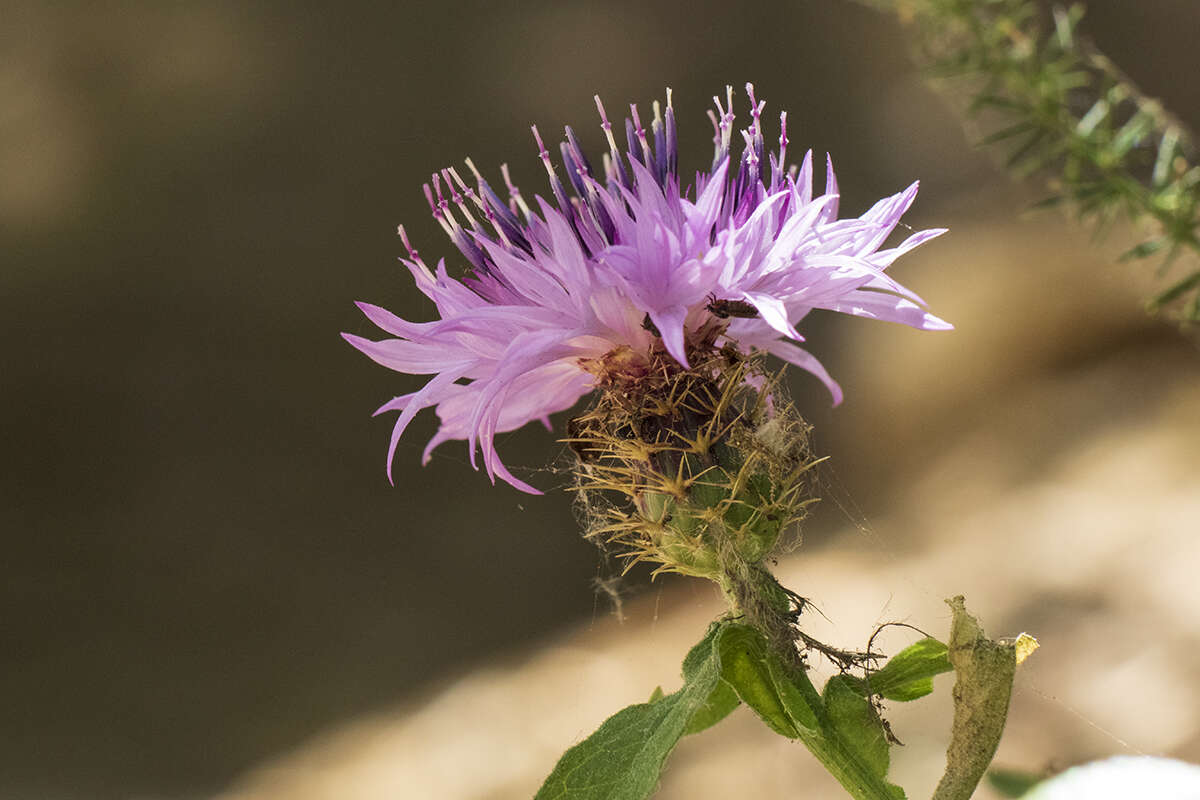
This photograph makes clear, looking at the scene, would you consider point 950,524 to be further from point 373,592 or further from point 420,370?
point 420,370

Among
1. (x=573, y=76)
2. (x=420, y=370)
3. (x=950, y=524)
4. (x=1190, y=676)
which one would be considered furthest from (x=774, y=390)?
(x=573, y=76)

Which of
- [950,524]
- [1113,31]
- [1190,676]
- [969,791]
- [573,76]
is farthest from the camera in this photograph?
[573,76]

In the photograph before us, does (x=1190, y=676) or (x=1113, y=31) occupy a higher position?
(x=1113, y=31)

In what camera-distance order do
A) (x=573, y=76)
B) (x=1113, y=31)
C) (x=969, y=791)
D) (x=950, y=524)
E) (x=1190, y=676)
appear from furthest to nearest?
(x=573, y=76) → (x=950, y=524) → (x=1113, y=31) → (x=1190, y=676) → (x=969, y=791)

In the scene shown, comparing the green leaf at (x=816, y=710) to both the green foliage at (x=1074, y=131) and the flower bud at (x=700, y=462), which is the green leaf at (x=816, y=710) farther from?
the green foliage at (x=1074, y=131)

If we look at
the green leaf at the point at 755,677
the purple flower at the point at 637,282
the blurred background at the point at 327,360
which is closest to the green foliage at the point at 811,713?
the green leaf at the point at 755,677

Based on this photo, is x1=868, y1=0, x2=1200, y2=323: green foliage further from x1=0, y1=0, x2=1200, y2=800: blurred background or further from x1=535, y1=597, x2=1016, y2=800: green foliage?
x1=0, y1=0, x2=1200, y2=800: blurred background

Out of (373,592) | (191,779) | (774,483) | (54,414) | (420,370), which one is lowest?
(774,483)

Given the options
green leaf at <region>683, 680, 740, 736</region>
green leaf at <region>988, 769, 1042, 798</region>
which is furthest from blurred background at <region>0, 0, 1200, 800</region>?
green leaf at <region>683, 680, 740, 736</region>
